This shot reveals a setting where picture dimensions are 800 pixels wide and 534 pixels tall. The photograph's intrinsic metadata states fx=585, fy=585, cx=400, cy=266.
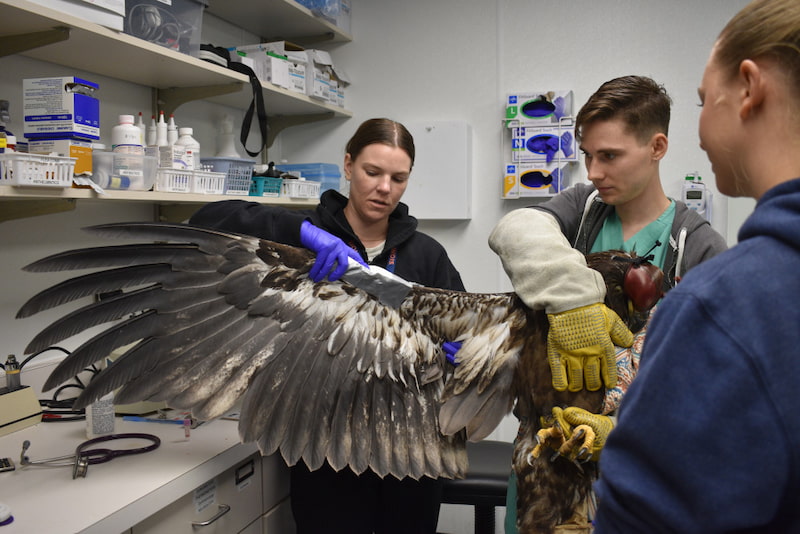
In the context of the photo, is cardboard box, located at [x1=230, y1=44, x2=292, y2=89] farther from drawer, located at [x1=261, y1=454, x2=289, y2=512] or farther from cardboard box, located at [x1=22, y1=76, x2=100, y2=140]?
drawer, located at [x1=261, y1=454, x2=289, y2=512]

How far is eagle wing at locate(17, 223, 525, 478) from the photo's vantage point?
116 centimetres

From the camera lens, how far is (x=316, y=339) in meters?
1.27

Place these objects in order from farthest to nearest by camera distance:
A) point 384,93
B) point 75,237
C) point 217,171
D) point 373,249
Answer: point 384,93 → point 217,171 → point 75,237 → point 373,249

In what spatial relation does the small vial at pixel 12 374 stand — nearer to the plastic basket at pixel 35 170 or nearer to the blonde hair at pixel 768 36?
the plastic basket at pixel 35 170

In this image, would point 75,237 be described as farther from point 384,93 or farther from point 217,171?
point 384,93

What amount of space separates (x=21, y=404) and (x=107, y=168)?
0.69 m

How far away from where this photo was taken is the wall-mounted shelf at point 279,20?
2588 millimetres

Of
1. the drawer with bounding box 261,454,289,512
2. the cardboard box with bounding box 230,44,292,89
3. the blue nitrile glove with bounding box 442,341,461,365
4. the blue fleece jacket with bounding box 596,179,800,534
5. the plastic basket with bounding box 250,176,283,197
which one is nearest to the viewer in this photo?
the blue fleece jacket with bounding box 596,179,800,534

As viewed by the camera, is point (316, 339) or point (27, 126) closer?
point (316, 339)

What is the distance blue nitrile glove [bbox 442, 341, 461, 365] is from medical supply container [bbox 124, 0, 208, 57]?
1351mm

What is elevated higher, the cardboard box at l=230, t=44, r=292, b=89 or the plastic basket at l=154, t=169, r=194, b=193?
the cardboard box at l=230, t=44, r=292, b=89

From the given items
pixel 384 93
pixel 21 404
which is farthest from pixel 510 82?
pixel 21 404

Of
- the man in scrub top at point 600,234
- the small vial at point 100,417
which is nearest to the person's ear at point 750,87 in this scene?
the man in scrub top at point 600,234

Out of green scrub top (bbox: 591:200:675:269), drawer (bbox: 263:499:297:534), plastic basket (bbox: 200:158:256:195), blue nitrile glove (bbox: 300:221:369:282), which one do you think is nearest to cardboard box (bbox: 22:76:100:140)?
plastic basket (bbox: 200:158:256:195)
